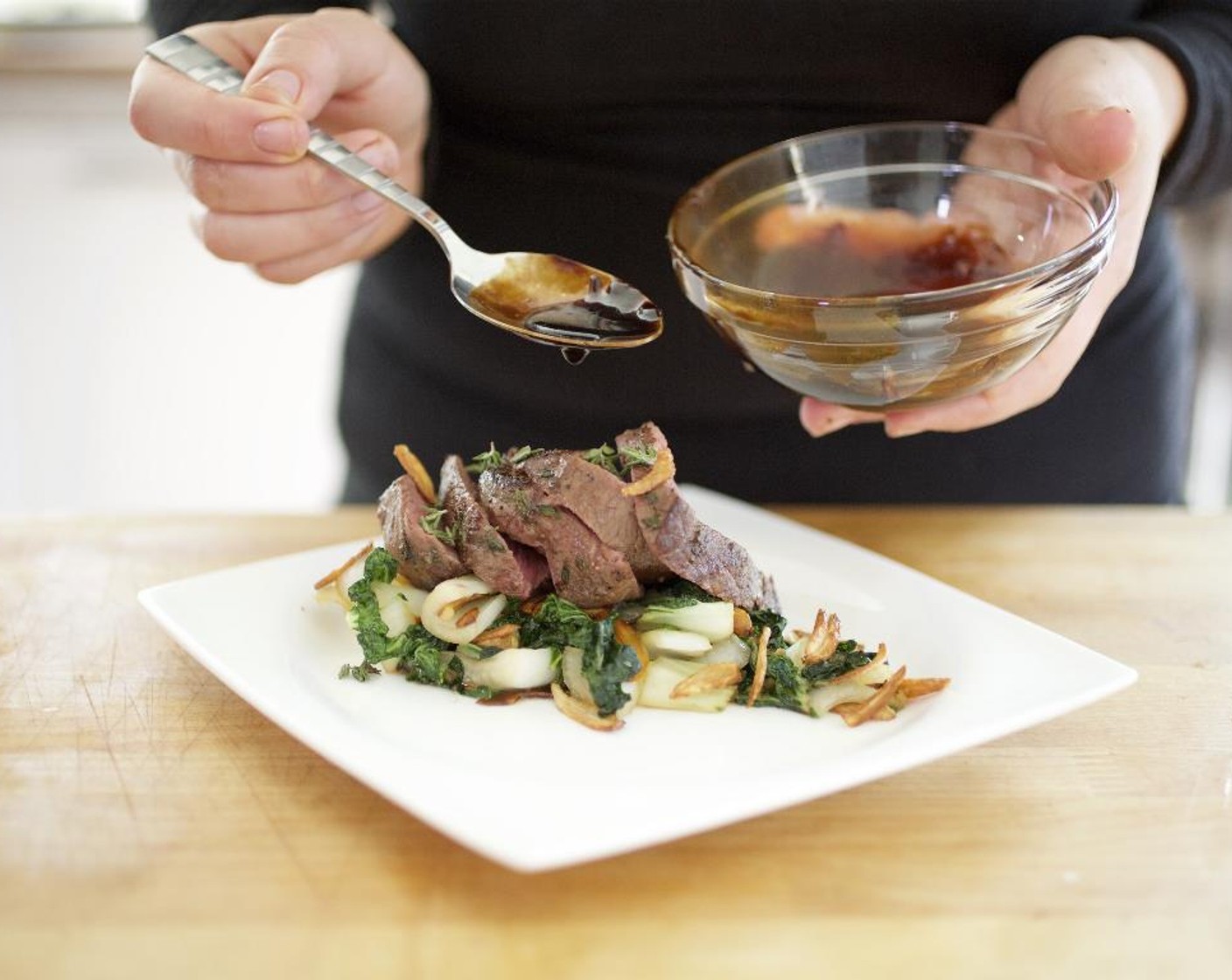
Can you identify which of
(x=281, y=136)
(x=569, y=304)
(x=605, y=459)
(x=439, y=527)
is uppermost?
(x=281, y=136)

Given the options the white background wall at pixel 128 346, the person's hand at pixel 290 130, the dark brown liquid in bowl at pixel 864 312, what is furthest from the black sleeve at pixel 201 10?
the white background wall at pixel 128 346

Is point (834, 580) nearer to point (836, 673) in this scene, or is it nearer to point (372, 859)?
point (836, 673)

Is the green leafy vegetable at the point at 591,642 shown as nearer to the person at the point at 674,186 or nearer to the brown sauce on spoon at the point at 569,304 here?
the brown sauce on spoon at the point at 569,304

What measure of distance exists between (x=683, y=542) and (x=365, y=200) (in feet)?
2.70

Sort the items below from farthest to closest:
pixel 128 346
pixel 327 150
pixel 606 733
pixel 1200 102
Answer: pixel 128 346
pixel 1200 102
pixel 327 150
pixel 606 733

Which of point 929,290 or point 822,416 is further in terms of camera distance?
point 822,416

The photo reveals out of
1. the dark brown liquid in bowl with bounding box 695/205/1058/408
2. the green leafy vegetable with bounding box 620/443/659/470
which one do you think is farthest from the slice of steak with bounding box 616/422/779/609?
the dark brown liquid in bowl with bounding box 695/205/1058/408

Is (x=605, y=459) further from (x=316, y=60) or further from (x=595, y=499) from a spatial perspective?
(x=316, y=60)

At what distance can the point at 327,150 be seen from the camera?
191 cm

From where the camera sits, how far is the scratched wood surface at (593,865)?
3.97 feet

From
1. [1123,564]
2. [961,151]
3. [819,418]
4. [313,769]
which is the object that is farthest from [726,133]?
[313,769]

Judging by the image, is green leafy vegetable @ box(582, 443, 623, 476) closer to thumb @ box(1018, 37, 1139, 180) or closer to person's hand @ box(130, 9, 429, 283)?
person's hand @ box(130, 9, 429, 283)

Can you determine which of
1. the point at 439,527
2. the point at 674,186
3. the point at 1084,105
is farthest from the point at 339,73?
the point at 1084,105

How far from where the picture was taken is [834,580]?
2047mm
